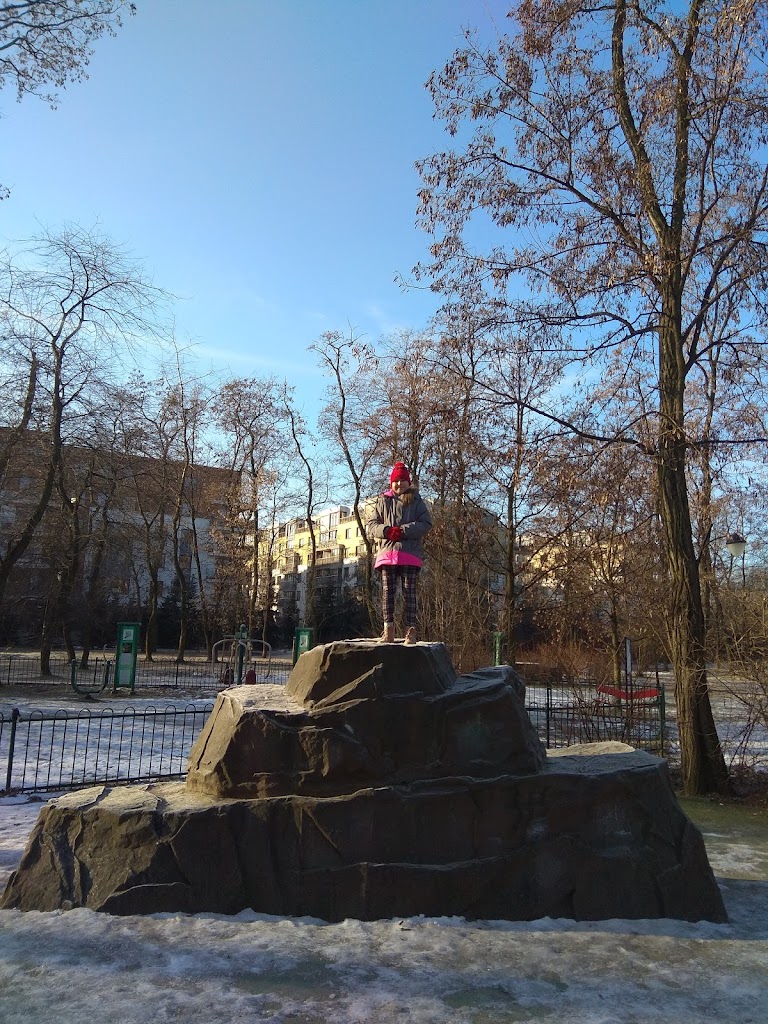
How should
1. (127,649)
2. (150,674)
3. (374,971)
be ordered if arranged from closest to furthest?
(374,971)
(127,649)
(150,674)

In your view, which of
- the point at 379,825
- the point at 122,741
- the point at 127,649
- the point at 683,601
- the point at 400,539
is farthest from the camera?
the point at 127,649

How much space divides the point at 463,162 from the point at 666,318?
3.93m

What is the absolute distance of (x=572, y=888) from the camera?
5.62 metres

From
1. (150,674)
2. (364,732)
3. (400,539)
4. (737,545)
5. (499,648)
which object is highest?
(737,545)

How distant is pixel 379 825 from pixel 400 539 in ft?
8.37

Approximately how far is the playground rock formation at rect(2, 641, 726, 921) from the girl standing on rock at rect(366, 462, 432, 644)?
0.84m

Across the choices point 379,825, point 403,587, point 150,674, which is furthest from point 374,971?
point 150,674

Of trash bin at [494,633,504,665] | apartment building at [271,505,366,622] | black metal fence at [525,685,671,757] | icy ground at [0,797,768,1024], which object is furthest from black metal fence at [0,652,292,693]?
apartment building at [271,505,366,622]

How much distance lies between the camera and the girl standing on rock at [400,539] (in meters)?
A: 7.05

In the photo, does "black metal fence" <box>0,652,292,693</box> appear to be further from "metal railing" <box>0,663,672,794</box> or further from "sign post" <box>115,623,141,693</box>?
"metal railing" <box>0,663,672,794</box>

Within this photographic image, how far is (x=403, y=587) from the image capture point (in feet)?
23.4

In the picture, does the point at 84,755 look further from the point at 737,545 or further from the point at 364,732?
the point at 737,545

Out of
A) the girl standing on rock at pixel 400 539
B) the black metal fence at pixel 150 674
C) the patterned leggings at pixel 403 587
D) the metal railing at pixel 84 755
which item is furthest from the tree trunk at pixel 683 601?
the black metal fence at pixel 150 674

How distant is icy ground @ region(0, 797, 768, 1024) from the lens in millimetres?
4070
